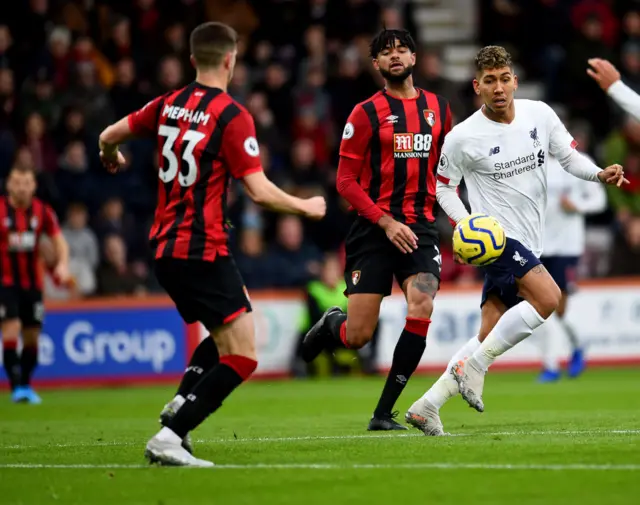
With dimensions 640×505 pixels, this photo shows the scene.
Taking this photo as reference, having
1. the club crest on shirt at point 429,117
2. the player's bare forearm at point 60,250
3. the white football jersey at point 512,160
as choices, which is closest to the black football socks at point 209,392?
the white football jersey at point 512,160

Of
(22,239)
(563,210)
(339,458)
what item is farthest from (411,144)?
(22,239)

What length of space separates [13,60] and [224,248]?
1283cm

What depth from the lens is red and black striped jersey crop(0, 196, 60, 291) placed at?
1423cm

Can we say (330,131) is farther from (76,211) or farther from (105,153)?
(105,153)

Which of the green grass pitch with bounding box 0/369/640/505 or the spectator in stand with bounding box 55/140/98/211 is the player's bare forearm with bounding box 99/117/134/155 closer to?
the green grass pitch with bounding box 0/369/640/505

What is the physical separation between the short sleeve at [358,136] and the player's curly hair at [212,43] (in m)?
2.08

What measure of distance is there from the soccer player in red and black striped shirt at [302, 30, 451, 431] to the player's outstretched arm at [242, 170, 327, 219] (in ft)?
6.79

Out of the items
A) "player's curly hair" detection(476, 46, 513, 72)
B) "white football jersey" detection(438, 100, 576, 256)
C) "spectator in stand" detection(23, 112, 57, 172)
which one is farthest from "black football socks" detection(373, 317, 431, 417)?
"spectator in stand" detection(23, 112, 57, 172)

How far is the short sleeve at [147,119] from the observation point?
7121 millimetres

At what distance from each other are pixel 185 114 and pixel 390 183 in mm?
2325

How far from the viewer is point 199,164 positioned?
6906 mm

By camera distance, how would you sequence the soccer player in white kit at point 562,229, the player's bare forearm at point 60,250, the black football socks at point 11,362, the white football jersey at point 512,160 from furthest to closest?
1. the soccer player in white kit at point 562,229
2. the black football socks at point 11,362
3. the player's bare forearm at point 60,250
4. the white football jersey at point 512,160

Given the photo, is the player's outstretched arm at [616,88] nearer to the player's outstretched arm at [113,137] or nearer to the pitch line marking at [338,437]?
the pitch line marking at [338,437]

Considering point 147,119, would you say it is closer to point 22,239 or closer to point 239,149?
point 239,149
